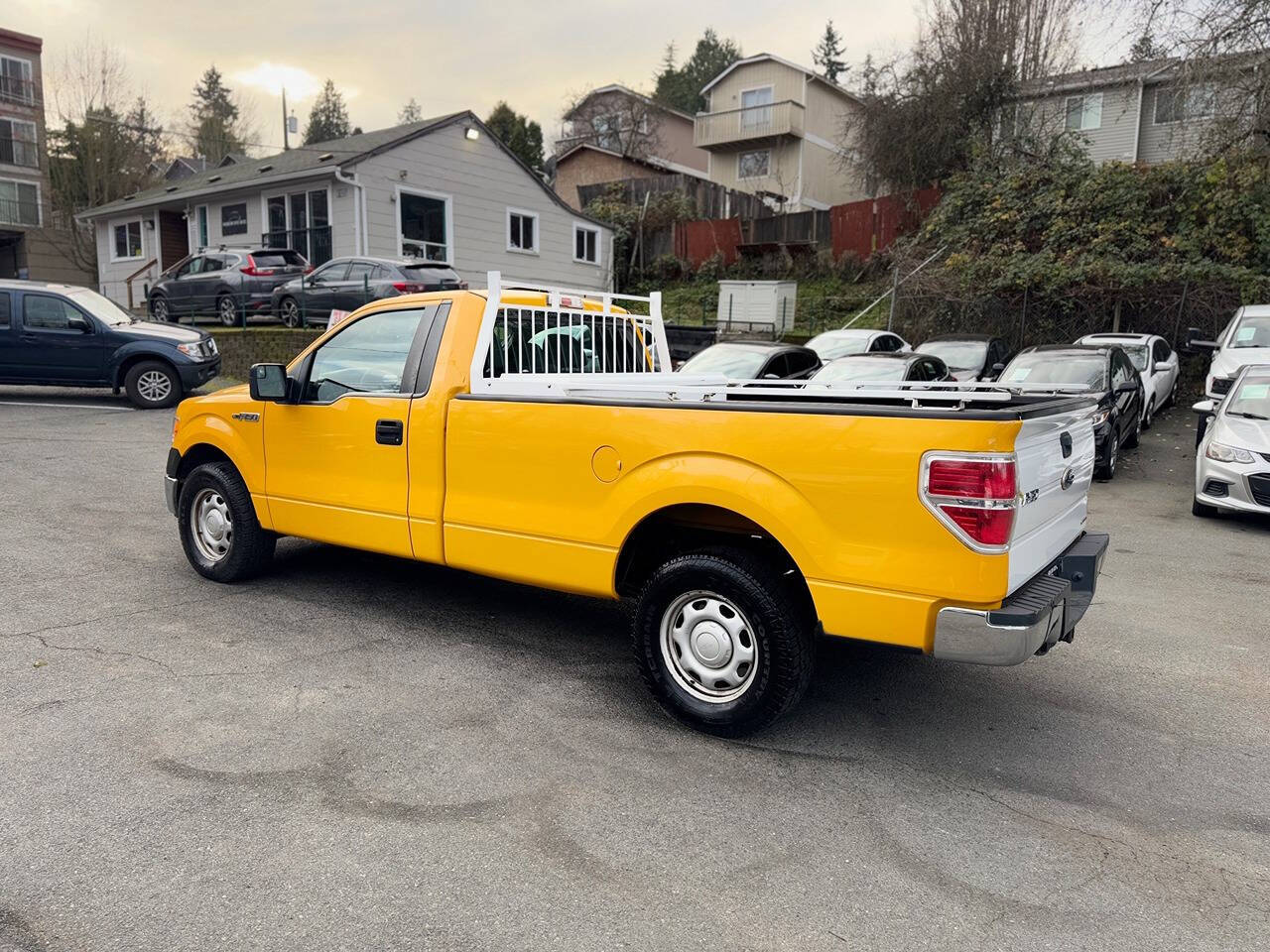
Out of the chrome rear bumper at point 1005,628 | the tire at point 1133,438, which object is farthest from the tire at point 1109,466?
the chrome rear bumper at point 1005,628

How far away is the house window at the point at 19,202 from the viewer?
1622 inches

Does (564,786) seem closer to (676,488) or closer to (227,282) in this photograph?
(676,488)

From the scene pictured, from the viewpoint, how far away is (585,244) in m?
29.3

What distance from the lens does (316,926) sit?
104 inches

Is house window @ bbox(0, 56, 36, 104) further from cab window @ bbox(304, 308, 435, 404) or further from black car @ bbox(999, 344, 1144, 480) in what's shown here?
cab window @ bbox(304, 308, 435, 404)

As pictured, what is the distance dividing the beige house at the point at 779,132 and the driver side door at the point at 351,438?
101 ft

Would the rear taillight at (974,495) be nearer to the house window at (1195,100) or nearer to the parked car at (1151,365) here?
the parked car at (1151,365)

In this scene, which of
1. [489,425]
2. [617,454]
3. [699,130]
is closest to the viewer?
[617,454]

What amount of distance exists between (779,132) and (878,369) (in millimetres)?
25307

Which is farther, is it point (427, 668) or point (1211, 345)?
point (1211, 345)

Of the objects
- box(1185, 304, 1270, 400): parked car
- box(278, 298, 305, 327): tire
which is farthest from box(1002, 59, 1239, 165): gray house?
box(278, 298, 305, 327): tire

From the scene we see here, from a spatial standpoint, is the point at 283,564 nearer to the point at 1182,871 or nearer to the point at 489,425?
the point at 489,425

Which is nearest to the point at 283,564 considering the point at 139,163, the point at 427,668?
the point at 427,668

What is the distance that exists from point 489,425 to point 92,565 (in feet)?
12.1
